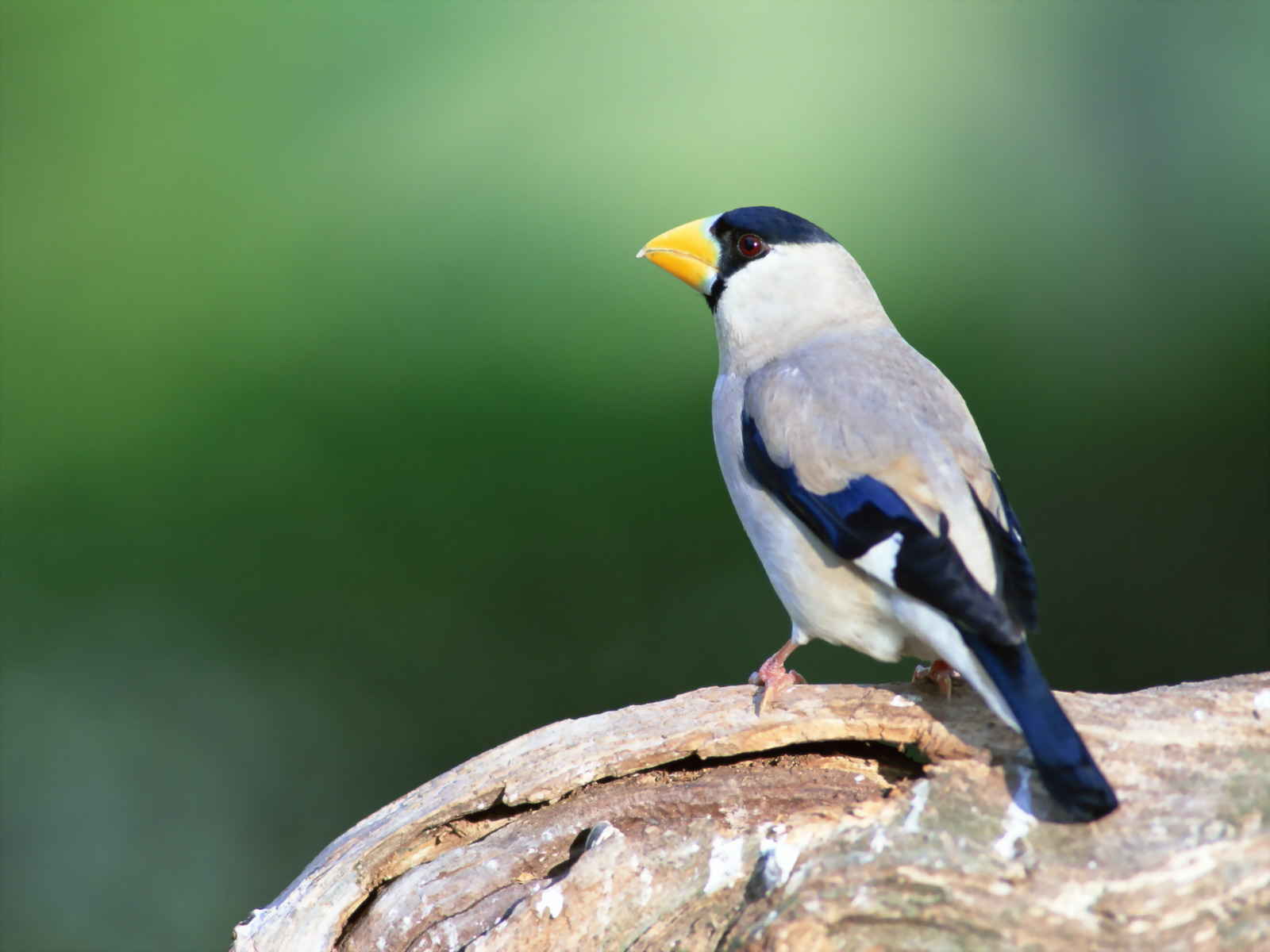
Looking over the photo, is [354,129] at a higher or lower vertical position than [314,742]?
higher

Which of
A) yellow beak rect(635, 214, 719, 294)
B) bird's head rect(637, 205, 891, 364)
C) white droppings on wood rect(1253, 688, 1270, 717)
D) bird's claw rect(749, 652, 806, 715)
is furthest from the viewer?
yellow beak rect(635, 214, 719, 294)

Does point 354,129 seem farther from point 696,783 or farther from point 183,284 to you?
point 696,783

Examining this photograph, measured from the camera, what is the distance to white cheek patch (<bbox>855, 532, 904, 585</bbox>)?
266 centimetres

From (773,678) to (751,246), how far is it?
128 centimetres

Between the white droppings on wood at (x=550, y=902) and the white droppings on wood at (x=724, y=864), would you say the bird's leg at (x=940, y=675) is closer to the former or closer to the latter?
the white droppings on wood at (x=724, y=864)

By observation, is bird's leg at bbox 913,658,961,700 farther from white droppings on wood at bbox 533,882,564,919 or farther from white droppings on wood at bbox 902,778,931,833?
white droppings on wood at bbox 533,882,564,919

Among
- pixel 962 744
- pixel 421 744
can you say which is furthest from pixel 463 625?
pixel 962 744

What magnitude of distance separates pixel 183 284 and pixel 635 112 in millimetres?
2310

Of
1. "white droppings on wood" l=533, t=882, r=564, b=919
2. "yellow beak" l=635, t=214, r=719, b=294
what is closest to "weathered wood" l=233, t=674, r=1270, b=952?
"white droppings on wood" l=533, t=882, r=564, b=919

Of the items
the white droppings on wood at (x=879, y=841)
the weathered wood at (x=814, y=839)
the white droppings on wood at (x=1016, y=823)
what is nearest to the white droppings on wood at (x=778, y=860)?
the weathered wood at (x=814, y=839)

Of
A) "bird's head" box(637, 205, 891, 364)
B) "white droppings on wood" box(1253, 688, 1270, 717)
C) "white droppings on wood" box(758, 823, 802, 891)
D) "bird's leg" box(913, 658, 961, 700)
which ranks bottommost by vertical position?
"white droppings on wood" box(1253, 688, 1270, 717)

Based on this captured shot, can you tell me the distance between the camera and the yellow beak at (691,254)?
11.9 ft

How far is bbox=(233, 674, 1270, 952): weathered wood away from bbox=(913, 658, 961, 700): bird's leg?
0.07 metres

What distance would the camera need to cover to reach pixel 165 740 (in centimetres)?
586
